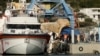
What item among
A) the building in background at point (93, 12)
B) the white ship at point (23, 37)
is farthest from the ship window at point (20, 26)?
the building in background at point (93, 12)

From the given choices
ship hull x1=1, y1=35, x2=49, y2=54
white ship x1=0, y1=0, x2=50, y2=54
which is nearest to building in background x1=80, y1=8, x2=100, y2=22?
white ship x1=0, y1=0, x2=50, y2=54

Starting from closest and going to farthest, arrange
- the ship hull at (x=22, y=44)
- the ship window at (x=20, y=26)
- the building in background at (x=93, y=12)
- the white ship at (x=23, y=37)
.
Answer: the ship hull at (x=22, y=44) < the white ship at (x=23, y=37) < the ship window at (x=20, y=26) < the building in background at (x=93, y=12)

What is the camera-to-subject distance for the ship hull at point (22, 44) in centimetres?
7625

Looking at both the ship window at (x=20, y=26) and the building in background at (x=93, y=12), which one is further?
the building in background at (x=93, y=12)

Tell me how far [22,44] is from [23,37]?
36.1 inches

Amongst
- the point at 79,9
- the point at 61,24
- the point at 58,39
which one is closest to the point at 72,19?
the point at 61,24

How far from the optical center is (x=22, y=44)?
251 ft

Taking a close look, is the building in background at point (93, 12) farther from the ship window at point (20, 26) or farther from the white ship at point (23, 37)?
the ship window at point (20, 26)

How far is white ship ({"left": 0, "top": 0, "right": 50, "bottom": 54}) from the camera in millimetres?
76438

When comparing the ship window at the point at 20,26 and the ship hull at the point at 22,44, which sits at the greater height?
the ship window at the point at 20,26

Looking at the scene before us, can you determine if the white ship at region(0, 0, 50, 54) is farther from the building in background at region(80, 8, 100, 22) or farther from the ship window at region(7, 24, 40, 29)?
the building in background at region(80, 8, 100, 22)

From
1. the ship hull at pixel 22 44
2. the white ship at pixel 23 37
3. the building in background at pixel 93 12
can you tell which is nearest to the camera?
the ship hull at pixel 22 44

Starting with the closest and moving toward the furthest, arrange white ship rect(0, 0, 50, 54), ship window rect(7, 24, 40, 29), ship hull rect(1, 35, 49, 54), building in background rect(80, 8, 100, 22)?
ship hull rect(1, 35, 49, 54)
white ship rect(0, 0, 50, 54)
ship window rect(7, 24, 40, 29)
building in background rect(80, 8, 100, 22)

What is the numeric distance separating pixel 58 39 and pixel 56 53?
A: 6.94 m
